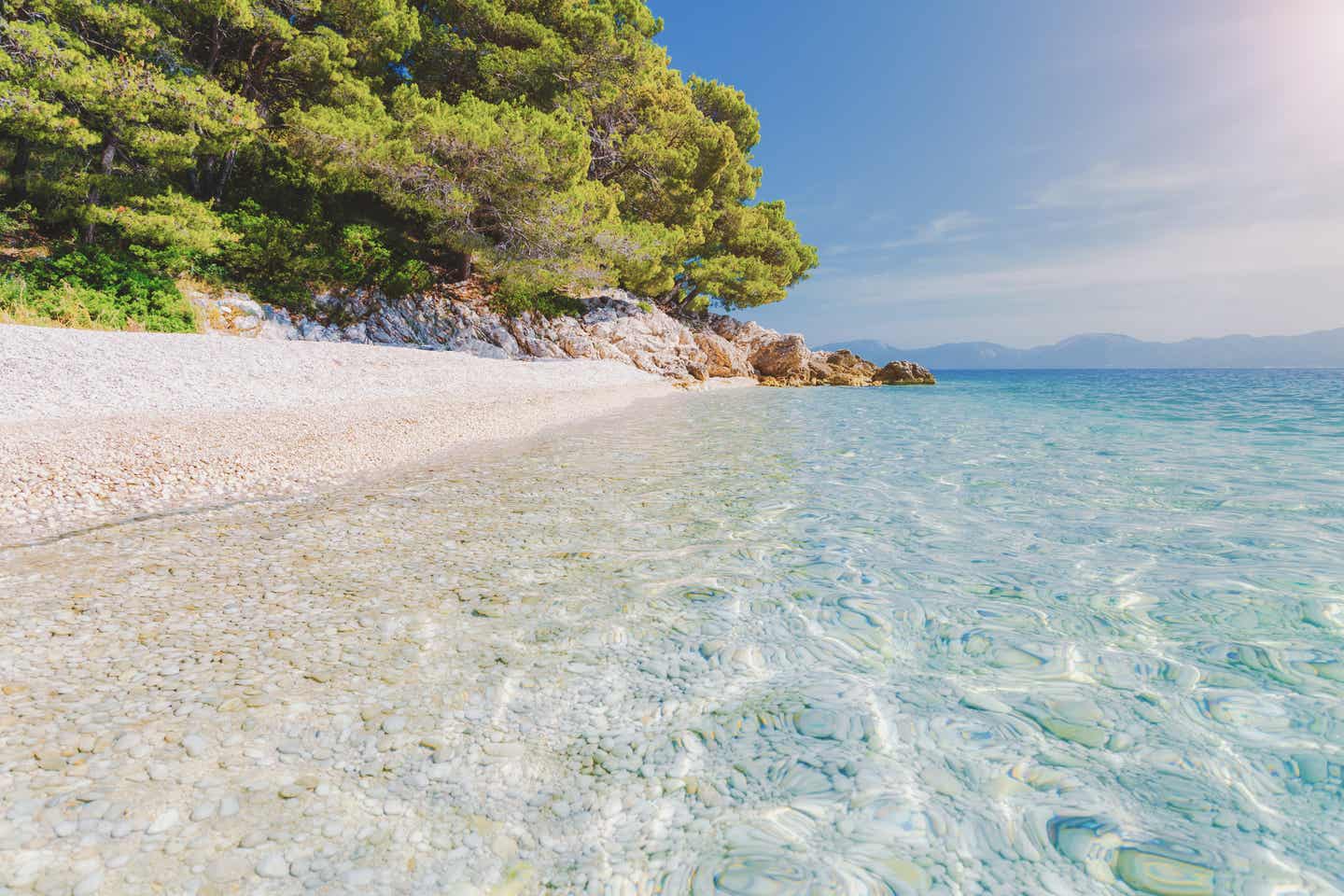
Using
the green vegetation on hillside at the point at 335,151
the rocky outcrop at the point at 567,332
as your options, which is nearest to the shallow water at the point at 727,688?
the green vegetation on hillside at the point at 335,151

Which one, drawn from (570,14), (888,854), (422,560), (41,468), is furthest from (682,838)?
(570,14)

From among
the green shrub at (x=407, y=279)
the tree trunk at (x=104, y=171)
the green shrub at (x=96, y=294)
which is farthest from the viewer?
the green shrub at (x=407, y=279)

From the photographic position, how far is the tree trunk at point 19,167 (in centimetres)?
1645

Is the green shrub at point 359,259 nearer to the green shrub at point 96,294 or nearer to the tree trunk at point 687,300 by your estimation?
the green shrub at point 96,294

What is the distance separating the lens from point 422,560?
4297mm

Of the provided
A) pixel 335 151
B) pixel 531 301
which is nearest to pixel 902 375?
pixel 531 301

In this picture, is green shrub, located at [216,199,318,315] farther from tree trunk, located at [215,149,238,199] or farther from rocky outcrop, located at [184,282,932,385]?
tree trunk, located at [215,149,238,199]

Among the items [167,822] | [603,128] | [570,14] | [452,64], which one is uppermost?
[570,14]

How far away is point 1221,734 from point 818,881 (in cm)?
206

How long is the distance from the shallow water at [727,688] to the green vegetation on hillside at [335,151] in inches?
574

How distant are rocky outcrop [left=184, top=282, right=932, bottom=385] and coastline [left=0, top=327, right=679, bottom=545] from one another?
3862 mm

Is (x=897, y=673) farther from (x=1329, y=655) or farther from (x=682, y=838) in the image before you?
(x=1329, y=655)

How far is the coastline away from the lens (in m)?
5.58

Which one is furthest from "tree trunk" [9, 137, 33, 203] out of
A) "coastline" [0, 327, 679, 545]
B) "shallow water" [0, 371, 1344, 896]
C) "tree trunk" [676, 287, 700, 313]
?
"tree trunk" [676, 287, 700, 313]
